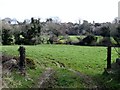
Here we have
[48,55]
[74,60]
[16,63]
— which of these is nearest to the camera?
[16,63]

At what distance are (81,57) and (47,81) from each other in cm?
1314

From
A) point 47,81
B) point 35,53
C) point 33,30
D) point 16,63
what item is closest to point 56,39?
point 33,30

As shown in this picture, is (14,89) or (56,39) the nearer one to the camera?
(14,89)

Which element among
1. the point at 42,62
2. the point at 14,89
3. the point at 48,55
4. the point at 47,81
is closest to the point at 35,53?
the point at 48,55

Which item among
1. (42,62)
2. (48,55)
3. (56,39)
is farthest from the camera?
(56,39)

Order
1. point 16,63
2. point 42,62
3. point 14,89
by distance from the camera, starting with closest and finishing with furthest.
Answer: point 14,89, point 16,63, point 42,62

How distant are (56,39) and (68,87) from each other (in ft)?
138

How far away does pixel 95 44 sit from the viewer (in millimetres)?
54844

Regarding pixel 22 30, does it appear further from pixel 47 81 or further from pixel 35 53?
pixel 47 81

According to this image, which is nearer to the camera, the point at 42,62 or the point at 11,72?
the point at 11,72

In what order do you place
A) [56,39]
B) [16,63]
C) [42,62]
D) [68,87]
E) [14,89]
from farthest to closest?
[56,39]
[42,62]
[16,63]
[68,87]
[14,89]

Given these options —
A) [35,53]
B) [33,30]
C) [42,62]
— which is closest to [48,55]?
[35,53]

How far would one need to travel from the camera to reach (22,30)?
55062mm

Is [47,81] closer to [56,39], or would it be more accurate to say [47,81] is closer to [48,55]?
[48,55]
